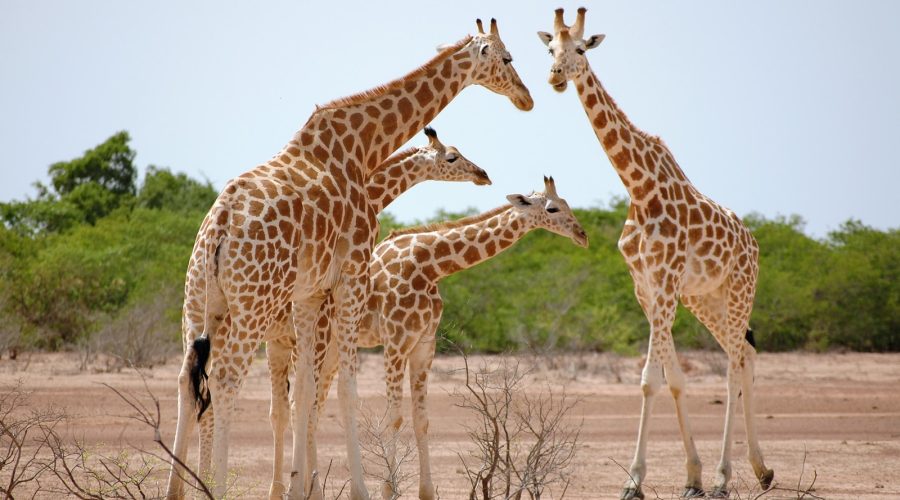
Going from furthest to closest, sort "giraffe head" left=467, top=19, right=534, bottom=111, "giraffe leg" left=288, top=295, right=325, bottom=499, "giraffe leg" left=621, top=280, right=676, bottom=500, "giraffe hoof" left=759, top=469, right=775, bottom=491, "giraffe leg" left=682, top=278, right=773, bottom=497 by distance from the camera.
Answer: "giraffe leg" left=682, top=278, right=773, bottom=497, "giraffe hoof" left=759, top=469, right=775, bottom=491, "giraffe leg" left=621, top=280, right=676, bottom=500, "giraffe head" left=467, top=19, right=534, bottom=111, "giraffe leg" left=288, top=295, right=325, bottom=499

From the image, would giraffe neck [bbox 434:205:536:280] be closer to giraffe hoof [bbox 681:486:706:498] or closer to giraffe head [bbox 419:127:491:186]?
giraffe head [bbox 419:127:491:186]

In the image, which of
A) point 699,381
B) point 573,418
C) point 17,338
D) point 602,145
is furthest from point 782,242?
point 602,145

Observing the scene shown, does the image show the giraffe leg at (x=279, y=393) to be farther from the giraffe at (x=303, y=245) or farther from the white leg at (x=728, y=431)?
the white leg at (x=728, y=431)

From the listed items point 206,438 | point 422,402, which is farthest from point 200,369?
point 422,402

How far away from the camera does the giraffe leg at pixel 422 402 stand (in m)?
8.34

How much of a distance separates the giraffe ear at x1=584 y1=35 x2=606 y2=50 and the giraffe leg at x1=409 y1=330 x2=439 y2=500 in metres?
2.48

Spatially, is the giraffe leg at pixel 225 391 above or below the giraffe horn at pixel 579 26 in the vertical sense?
below

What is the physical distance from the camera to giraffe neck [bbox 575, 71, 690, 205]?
9148 mm

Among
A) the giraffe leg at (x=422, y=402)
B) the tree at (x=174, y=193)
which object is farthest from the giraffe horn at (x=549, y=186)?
the tree at (x=174, y=193)

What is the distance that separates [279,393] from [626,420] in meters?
7.53

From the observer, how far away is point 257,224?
6.70 m

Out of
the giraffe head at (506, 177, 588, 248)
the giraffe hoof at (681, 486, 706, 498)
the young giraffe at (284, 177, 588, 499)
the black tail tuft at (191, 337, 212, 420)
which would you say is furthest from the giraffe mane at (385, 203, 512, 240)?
the black tail tuft at (191, 337, 212, 420)

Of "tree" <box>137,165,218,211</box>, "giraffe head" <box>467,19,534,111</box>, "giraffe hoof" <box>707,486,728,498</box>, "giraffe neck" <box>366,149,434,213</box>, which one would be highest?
"tree" <box>137,165,218,211</box>

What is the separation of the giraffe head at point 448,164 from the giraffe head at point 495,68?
1.17 m
